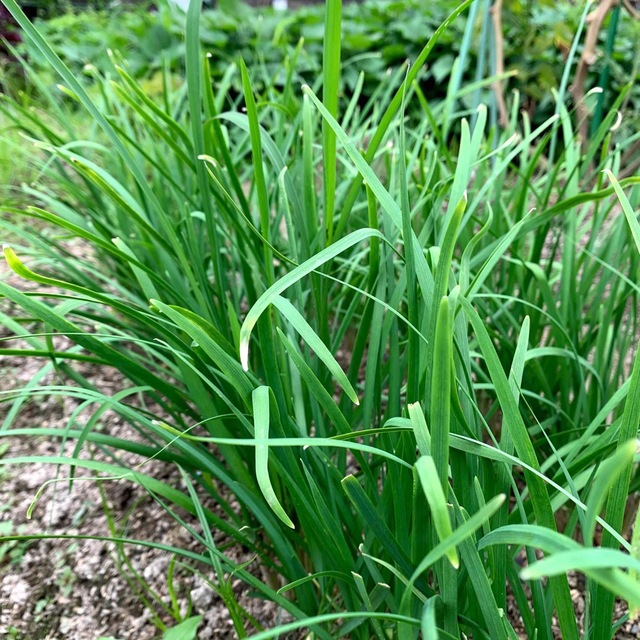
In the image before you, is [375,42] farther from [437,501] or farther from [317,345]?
[437,501]

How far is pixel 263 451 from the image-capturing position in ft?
1.34

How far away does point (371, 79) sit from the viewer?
3.50 metres

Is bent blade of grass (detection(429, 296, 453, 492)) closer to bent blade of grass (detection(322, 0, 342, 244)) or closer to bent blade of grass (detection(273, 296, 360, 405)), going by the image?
bent blade of grass (detection(273, 296, 360, 405))

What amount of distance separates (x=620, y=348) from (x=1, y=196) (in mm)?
1825

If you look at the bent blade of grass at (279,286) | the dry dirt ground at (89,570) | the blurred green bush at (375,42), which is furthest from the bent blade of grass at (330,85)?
the blurred green bush at (375,42)

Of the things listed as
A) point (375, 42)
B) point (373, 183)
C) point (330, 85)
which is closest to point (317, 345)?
point (373, 183)

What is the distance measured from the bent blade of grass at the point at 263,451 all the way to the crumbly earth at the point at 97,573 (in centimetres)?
33

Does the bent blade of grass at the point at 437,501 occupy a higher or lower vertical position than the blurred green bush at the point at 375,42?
lower

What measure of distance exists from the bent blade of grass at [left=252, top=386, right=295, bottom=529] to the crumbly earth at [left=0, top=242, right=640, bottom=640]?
0.33 metres

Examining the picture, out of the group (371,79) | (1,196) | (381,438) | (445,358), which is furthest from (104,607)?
(371,79)

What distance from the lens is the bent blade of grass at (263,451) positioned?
394 mm

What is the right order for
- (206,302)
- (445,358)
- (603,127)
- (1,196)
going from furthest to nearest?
(1,196) → (603,127) → (206,302) → (445,358)

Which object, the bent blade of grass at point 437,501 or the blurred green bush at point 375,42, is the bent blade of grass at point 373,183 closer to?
the bent blade of grass at point 437,501

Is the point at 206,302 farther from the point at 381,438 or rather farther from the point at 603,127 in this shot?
the point at 603,127
